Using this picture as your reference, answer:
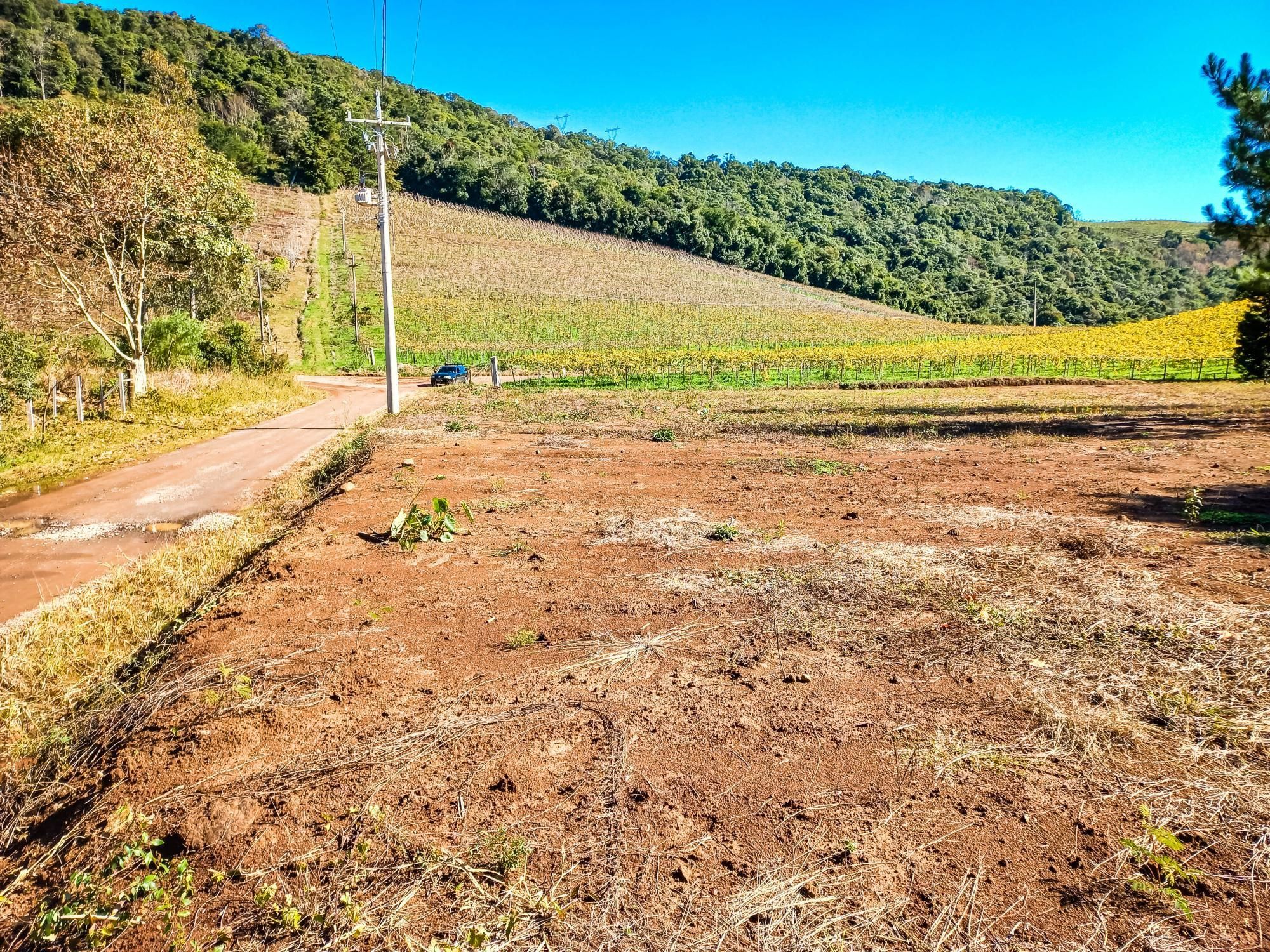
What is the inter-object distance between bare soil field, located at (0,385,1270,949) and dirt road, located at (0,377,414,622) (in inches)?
84.1

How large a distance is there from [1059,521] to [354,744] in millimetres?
8220

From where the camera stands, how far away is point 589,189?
10450 cm

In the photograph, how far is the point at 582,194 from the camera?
335 feet

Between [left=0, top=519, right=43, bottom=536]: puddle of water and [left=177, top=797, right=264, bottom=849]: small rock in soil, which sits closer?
[left=177, top=797, right=264, bottom=849]: small rock in soil

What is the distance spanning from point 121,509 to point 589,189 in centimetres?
10317

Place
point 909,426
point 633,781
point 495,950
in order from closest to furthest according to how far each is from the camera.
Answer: point 495,950
point 633,781
point 909,426

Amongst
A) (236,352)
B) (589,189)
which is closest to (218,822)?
(236,352)

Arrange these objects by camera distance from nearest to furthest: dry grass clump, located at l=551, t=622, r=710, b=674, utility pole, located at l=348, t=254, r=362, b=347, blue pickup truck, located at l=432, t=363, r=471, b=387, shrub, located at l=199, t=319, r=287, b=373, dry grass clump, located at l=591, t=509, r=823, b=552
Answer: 1. dry grass clump, located at l=551, t=622, r=710, b=674
2. dry grass clump, located at l=591, t=509, r=823, b=552
3. shrub, located at l=199, t=319, r=287, b=373
4. blue pickup truck, located at l=432, t=363, r=471, b=387
5. utility pole, located at l=348, t=254, r=362, b=347

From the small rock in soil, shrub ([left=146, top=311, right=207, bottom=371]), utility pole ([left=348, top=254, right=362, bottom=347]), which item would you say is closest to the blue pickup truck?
shrub ([left=146, top=311, right=207, bottom=371])

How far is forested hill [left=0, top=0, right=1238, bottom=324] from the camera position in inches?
3602

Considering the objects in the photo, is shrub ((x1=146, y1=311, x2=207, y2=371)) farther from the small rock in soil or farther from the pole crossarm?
the small rock in soil

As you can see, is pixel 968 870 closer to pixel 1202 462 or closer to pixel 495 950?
pixel 495 950

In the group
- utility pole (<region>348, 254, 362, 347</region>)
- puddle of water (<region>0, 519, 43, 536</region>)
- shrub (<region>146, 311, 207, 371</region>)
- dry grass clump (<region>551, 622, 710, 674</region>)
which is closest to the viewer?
dry grass clump (<region>551, 622, 710, 674</region>)

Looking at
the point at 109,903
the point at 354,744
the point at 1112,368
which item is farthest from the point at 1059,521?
the point at 1112,368
